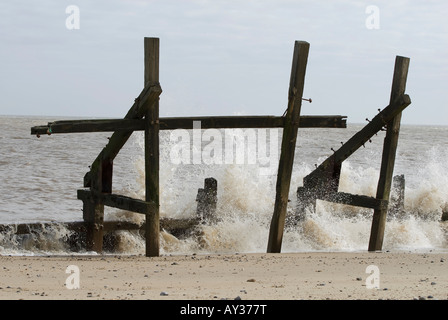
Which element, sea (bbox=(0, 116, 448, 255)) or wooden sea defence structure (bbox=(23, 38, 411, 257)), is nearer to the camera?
wooden sea defence structure (bbox=(23, 38, 411, 257))

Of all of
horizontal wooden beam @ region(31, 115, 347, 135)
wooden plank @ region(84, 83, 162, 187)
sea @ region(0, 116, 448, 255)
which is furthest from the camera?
sea @ region(0, 116, 448, 255)

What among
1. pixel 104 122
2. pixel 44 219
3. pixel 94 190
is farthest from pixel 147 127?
pixel 44 219

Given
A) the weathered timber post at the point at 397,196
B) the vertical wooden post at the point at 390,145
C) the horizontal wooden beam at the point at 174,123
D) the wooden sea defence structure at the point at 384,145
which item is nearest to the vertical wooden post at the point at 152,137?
the horizontal wooden beam at the point at 174,123

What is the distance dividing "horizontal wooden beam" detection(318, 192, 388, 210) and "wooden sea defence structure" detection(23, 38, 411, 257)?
14 millimetres

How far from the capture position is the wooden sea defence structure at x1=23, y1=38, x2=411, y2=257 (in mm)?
9195

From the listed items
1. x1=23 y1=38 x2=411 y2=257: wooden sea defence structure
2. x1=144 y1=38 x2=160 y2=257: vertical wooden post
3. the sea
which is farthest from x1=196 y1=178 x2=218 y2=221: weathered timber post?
x1=144 y1=38 x2=160 y2=257: vertical wooden post

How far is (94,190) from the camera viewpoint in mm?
10266

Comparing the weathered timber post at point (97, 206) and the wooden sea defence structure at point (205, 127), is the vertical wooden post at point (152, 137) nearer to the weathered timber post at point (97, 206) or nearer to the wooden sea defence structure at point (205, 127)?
the wooden sea defence structure at point (205, 127)

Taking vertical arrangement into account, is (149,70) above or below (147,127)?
above

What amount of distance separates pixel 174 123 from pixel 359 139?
2926 mm

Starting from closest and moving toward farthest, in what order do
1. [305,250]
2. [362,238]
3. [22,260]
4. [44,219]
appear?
[22,260] → [305,250] → [362,238] → [44,219]

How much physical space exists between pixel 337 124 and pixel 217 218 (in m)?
2.67

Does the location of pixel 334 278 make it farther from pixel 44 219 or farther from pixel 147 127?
pixel 44 219

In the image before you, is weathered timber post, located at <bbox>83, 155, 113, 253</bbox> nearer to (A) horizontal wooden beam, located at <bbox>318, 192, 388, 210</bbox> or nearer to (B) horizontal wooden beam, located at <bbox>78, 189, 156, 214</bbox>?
(B) horizontal wooden beam, located at <bbox>78, 189, 156, 214</bbox>
